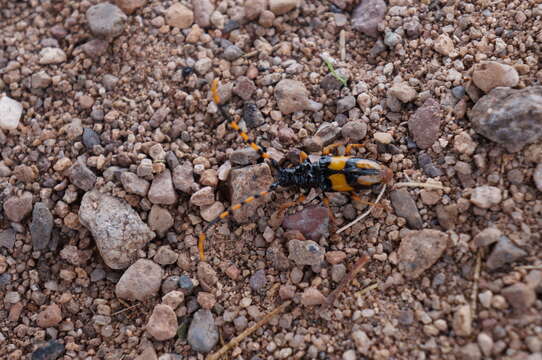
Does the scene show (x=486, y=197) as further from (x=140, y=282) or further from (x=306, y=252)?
(x=140, y=282)

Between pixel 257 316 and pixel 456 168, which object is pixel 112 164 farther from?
pixel 456 168

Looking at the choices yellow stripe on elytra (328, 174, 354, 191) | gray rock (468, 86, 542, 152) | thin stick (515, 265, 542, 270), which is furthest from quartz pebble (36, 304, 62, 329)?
gray rock (468, 86, 542, 152)

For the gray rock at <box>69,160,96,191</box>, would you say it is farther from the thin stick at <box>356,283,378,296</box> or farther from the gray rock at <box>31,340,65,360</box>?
the thin stick at <box>356,283,378,296</box>

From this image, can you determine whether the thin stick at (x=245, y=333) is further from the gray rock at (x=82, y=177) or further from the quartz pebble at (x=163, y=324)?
the gray rock at (x=82, y=177)

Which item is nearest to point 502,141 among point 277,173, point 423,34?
point 423,34

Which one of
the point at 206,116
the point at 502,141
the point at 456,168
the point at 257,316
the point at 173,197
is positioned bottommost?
the point at 257,316

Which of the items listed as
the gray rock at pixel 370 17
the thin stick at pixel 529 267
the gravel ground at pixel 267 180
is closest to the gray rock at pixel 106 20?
the gravel ground at pixel 267 180

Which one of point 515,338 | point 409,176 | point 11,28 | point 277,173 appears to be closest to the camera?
point 515,338
